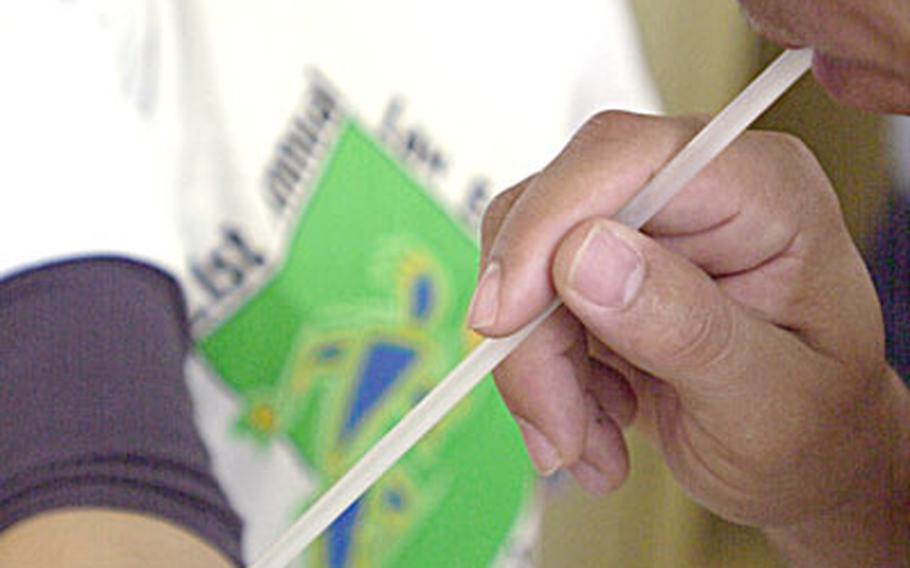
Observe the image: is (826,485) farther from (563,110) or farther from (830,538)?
(563,110)

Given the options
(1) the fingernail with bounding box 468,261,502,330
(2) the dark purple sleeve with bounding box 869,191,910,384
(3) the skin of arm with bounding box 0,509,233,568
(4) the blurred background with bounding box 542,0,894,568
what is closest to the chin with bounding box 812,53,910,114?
(1) the fingernail with bounding box 468,261,502,330

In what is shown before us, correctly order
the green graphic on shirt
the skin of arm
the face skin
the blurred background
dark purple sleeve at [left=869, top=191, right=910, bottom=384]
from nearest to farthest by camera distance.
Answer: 1. the face skin
2. the skin of arm
3. the green graphic on shirt
4. dark purple sleeve at [left=869, top=191, right=910, bottom=384]
5. the blurred background

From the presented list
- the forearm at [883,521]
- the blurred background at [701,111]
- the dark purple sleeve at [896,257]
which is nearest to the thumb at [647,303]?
the forearm at [883,521]

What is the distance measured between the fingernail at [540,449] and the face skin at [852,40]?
0.17 m

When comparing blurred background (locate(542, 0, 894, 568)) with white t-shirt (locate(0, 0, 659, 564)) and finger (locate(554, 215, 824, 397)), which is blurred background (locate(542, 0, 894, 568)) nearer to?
white t-shirt (locate(0, 0, 659, 564))

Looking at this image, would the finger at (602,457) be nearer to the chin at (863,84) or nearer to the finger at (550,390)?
the finger at (550,390)

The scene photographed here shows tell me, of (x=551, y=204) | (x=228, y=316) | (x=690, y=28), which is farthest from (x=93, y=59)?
(x=690, y=28)

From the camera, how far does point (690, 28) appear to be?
118cm

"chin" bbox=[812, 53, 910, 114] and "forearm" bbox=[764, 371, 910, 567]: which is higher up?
"chin" bbox=[812, 53, 910, 114]

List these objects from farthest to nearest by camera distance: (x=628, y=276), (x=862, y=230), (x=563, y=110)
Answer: (x=862, y=230)
(x=563, y=110)
(x=628, y=276)

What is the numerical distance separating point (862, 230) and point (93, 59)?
764 mm

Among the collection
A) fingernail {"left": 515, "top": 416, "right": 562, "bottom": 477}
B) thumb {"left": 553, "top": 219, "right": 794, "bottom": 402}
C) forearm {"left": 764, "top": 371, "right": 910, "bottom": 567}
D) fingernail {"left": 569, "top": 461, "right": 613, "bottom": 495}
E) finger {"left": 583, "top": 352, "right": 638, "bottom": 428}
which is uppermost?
thumb {"left": 553, "top": 219, "right": 794, "bottom": 402}

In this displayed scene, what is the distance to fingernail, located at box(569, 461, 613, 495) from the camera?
0.51 meters

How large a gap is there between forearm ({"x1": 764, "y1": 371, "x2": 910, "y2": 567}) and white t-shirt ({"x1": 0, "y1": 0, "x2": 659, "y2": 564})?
0.84 ft
